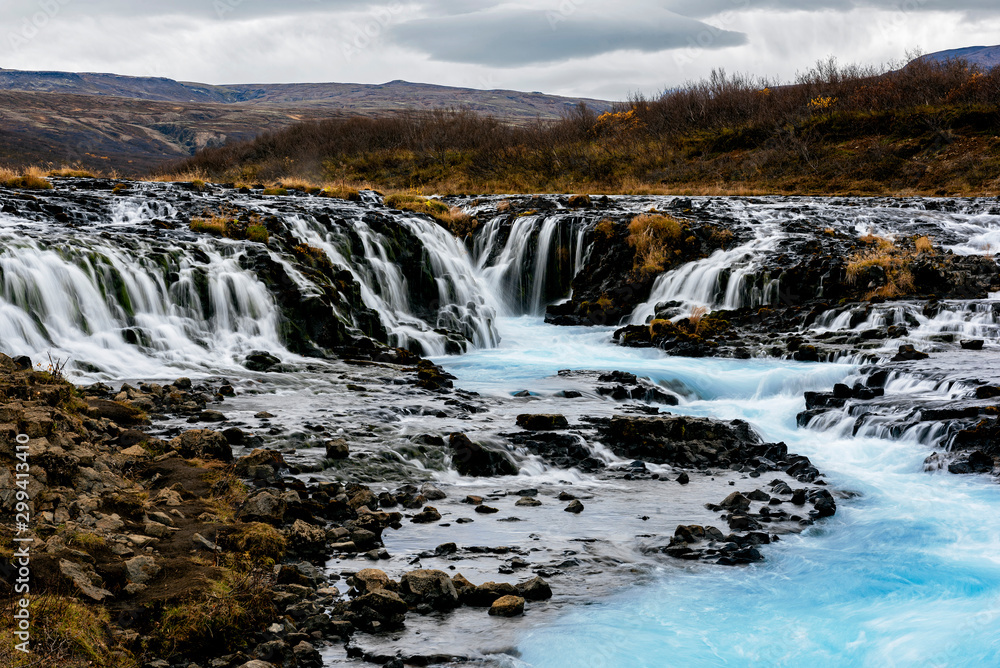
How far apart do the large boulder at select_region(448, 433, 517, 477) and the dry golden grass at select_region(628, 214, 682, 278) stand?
589 inches

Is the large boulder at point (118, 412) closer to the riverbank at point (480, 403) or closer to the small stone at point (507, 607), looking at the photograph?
the riverbank at point (480, 403)

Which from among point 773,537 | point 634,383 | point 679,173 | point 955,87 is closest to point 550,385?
point 634,383

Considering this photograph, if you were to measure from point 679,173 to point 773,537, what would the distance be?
35151 mm

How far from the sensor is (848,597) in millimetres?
7367

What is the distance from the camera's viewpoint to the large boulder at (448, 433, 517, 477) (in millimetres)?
10516

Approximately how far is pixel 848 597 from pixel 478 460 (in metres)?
4.88


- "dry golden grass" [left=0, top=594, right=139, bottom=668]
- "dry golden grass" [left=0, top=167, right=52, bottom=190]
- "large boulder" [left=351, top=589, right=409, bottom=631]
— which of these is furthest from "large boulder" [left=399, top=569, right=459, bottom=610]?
"dry golden grass" [left=0, top=167, right=52, bottom=190]

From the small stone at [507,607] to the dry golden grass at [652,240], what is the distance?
1900 cm

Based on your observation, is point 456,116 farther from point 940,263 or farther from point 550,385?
point 550,385

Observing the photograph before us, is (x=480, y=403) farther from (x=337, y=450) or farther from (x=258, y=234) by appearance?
(x=258, y=234)

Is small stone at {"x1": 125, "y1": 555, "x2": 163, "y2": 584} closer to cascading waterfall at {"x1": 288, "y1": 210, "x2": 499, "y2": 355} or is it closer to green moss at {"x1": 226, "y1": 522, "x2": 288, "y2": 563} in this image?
green moss at {"x1": 226, "y1": 522, "x2": 288, "y2": 563}

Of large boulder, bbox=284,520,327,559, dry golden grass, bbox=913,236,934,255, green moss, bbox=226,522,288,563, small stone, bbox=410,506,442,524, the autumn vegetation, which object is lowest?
small stone, bbox=410,506,442,524

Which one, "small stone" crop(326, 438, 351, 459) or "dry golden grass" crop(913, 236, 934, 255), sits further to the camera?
"dry golden grass" crop(913, 236, 934, 255)

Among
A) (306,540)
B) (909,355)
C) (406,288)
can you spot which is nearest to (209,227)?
(406,288)
